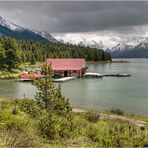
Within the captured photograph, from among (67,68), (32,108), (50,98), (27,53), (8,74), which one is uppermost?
(27,53)

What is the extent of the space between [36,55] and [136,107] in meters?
116

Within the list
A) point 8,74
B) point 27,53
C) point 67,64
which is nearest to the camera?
point 8,74

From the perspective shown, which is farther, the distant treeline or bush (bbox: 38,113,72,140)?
the distant treeline

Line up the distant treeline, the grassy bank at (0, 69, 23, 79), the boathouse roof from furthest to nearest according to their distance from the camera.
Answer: the boathouse roof < the distant treeline < the grassy bank at (0, 69, 23, 79)

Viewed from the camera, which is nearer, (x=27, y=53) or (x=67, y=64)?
(x=67, y=64)

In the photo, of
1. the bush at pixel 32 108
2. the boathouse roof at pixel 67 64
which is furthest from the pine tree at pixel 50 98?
the boathouse roof at pixel 67 64

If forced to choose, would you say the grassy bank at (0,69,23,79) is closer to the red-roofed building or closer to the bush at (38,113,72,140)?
the red-roofed building

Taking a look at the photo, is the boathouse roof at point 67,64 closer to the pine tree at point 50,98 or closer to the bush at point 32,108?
the bush at point 32,108

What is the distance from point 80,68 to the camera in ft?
315

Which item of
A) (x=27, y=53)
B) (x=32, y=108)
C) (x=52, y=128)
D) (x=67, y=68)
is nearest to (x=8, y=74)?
(x=67, y=68)

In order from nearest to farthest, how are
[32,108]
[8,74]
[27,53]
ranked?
[32,108]
[8,74]
[27,53]

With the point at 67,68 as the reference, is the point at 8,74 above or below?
below

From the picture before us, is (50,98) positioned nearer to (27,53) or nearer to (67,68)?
(67,68)

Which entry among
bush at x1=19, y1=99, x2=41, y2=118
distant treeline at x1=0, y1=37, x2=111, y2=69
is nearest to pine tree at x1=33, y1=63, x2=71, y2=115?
bush at x1=19, y1=99, x2=41, y2=118
